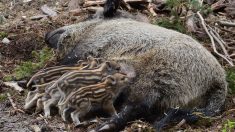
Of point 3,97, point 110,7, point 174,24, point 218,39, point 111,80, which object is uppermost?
point 110,7

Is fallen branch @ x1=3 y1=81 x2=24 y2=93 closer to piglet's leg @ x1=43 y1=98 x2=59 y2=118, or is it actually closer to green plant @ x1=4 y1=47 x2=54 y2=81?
green plant @ x1=4 y1=47 x2=54 y2=81

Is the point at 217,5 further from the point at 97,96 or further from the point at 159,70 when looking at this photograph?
the point at 97,96

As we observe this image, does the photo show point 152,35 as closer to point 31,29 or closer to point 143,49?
point 143,49

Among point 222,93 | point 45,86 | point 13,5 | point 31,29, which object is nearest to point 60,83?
point 45,86

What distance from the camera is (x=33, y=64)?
9.58 meters

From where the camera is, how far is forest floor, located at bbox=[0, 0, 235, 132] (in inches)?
285

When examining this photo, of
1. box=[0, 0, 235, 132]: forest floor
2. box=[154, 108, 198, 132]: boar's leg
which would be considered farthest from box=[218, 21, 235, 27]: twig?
box=[154, 108, 198, 132]: boar's leg

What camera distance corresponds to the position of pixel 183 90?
7266mm

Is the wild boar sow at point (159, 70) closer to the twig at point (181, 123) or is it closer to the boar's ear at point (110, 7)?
the twig at point (181, 123)

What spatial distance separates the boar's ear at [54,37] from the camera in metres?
9.55

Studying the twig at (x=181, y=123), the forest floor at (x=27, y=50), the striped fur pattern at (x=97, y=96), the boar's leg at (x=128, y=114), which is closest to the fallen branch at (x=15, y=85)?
the forest floor at (x=27, y=50)

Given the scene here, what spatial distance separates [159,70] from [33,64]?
2.95 m

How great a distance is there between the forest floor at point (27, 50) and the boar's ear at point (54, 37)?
75 cm

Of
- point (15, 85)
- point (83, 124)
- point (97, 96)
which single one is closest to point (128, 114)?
point (97, 96)
